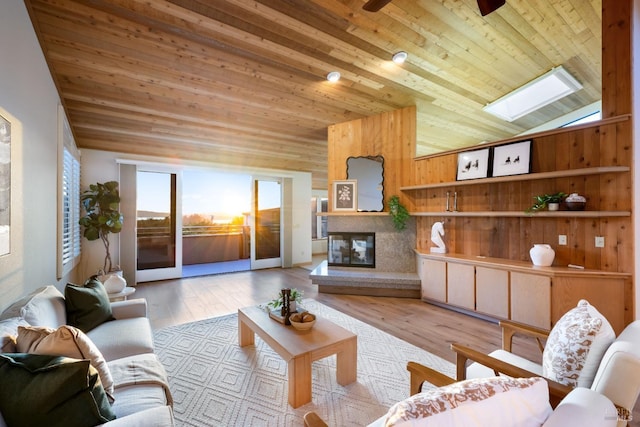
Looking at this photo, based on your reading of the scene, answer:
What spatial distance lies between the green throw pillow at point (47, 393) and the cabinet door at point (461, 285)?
3.76 metres

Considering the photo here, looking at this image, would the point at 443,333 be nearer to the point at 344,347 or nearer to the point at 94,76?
the point at 344,347

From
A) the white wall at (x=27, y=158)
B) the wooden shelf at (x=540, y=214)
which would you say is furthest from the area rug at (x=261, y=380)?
the wooden shelf at (x=540, y=214)

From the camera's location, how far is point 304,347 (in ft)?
6.46

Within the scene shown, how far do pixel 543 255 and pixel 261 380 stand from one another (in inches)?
127

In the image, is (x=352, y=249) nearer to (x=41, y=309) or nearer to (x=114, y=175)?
(x=41, y=309)

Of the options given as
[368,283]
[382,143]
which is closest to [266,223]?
[368,283]

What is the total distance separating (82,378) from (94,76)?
141 inches

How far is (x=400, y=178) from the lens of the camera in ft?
15.1

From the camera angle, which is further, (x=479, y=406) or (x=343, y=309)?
(x=343, y=309)

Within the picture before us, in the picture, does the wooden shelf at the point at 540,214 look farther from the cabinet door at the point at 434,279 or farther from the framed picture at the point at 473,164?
the cabinet door at the point at 434,279

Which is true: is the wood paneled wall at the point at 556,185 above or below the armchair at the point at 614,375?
above

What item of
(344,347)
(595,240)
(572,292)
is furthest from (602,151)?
(344,347)

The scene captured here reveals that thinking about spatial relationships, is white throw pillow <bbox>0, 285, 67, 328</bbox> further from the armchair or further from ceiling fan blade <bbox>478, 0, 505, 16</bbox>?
ceiling fan blade <bbox>478, 0, 505, 16</bbox>

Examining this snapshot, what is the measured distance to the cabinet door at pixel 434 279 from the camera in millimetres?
3877
